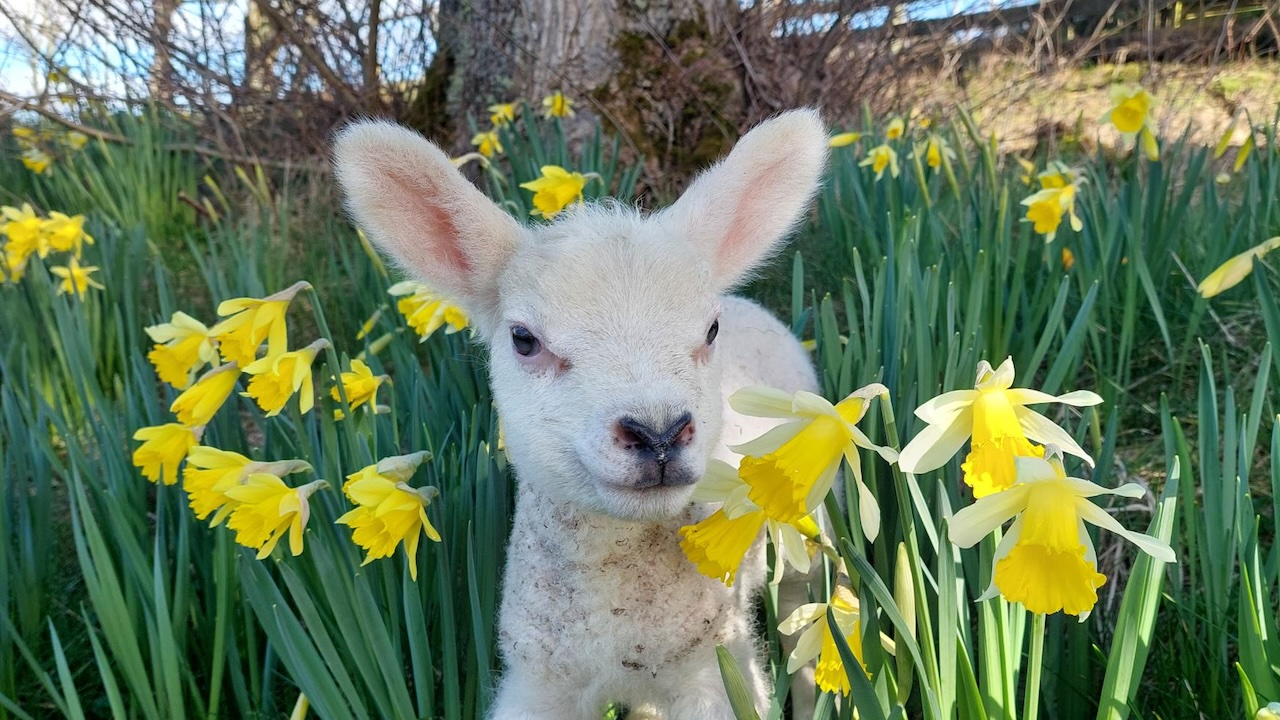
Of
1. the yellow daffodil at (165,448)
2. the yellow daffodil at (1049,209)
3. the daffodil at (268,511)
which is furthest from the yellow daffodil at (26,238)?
the yellow daffodil at (1049,209)

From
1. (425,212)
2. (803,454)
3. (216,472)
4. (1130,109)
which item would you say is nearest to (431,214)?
(425,212)

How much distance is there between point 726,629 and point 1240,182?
10.9ft

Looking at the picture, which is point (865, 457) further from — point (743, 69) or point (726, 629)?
point (743, 69)

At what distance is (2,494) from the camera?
1.88 meters

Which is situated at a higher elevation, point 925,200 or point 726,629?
point 925,200

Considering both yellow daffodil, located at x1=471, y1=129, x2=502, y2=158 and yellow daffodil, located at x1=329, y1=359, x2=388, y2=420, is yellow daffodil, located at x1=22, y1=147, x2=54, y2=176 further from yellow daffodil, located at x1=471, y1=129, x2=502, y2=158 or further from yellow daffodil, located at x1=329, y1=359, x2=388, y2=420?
yellow daffodil, located at x1=329, y1=359, x2=388, y2=420

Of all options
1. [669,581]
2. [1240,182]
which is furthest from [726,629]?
[1240,182]

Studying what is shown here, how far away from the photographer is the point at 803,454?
3.25 ft

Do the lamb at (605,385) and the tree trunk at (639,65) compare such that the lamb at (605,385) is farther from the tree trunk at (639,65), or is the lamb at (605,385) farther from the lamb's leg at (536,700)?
the tree trunk at (639,65)

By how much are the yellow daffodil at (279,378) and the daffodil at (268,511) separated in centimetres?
16

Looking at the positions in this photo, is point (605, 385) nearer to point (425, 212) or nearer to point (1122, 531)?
point (425, 212)

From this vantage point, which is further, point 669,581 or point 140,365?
point 140,365

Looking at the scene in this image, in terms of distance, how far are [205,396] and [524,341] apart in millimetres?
648

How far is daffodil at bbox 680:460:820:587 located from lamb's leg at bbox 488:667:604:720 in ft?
1.42
